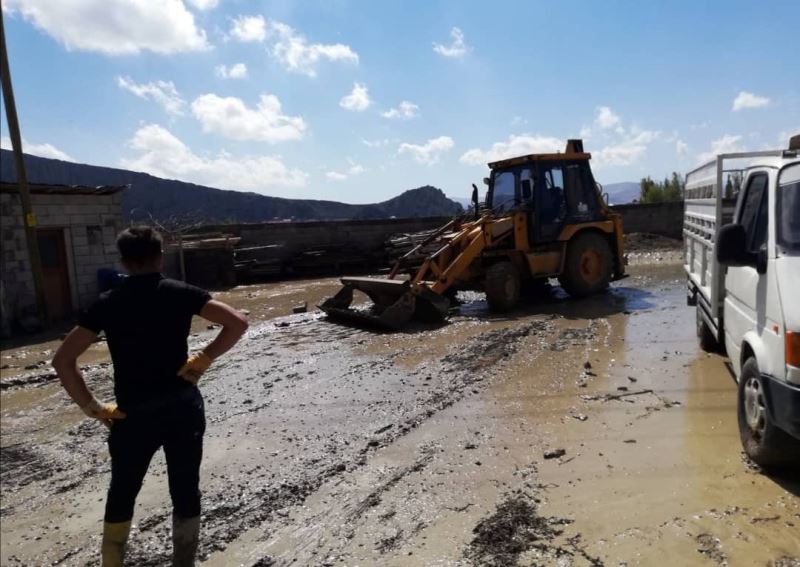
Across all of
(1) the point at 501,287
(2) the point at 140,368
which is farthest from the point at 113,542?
(1) the point at 501,287

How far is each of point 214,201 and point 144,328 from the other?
41771 millimetres

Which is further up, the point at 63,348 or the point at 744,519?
the point at 63,348

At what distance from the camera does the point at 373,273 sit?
19984 mm

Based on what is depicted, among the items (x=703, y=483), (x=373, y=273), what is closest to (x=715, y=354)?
(x=703, y=483)

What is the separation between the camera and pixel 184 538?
2.99 m

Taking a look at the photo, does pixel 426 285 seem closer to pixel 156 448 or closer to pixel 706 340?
pixel 706 340

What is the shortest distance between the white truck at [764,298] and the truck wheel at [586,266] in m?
6.17

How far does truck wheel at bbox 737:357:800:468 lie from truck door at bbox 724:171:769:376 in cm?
35

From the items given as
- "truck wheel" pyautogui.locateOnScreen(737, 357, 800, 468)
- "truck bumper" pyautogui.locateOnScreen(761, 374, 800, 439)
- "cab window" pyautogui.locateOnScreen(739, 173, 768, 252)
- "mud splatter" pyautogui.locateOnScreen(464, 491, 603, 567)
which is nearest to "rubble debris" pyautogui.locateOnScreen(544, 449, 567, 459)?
"mud splatter" pyautogui.locateOnScreen(464, 491, 603, 567)

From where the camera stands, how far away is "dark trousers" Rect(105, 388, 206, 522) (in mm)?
2809

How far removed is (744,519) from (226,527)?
3022mm

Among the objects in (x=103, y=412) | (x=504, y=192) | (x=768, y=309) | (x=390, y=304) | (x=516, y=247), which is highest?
(x=504, y=192)

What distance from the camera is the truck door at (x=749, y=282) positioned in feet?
13.8

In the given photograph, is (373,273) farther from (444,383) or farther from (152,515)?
(152,515)
